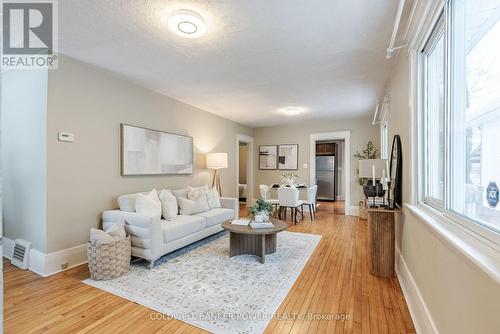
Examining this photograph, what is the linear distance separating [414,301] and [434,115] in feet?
5.03

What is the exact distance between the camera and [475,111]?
1.31 metres

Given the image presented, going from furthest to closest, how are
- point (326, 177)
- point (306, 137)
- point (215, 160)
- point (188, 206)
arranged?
point (326, 177) → point (306, 137) → point (215, 160) → point (188, 206)

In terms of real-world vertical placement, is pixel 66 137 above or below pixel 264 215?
above

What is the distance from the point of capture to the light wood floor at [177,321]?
1.95 metres

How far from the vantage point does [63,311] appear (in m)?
2.15

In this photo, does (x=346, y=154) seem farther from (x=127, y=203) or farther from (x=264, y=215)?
(x=127, y=203)

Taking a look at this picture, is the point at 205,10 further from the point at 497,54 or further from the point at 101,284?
the point at 101,284

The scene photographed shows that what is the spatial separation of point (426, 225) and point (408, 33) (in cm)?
173

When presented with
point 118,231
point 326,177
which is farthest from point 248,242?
point 326,177

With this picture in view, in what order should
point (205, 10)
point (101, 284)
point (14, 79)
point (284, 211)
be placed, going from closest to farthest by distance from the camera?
point (205, 10)
point (101, 284)
point (14, 79)
point (284, 211)

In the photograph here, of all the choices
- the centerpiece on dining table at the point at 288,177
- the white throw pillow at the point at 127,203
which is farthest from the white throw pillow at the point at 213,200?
the centerpiece on dining table at the point at 288,177

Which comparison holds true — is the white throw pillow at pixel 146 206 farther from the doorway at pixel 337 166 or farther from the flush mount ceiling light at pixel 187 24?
the doorway at pixel 337 166

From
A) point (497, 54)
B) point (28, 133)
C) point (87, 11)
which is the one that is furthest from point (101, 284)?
point (497, 54)

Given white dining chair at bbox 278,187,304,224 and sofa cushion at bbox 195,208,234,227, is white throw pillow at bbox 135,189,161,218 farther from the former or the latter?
white dining chair at bbox 278,187,304,224
